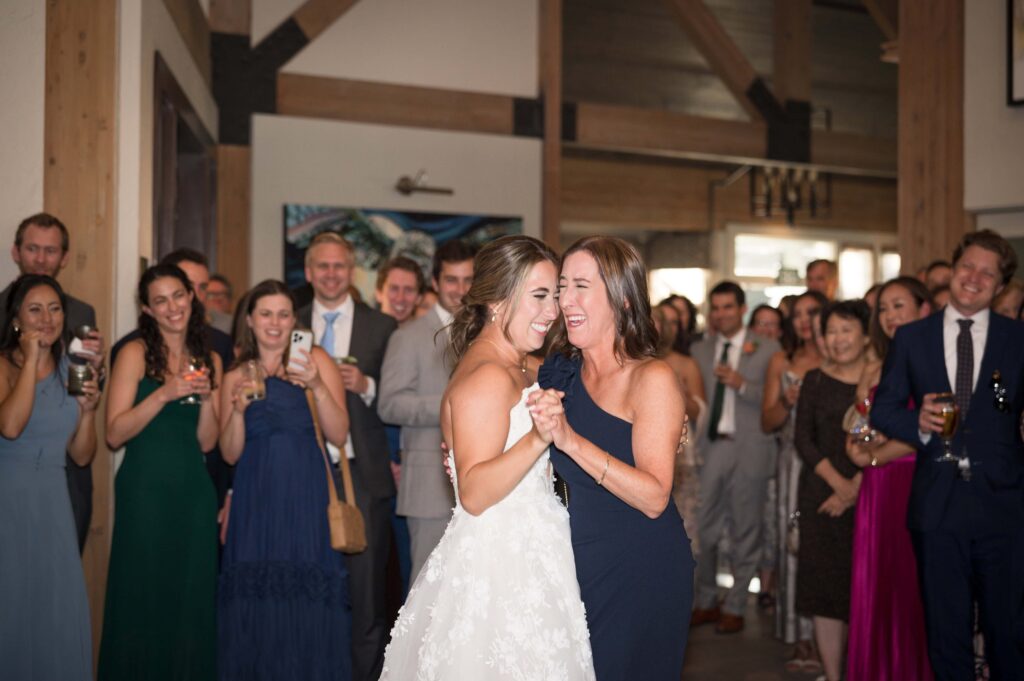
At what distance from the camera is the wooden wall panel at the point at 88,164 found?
4.48 meters

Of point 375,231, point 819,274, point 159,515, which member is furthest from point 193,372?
point 375,231

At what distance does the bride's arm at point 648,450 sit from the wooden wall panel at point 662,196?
33.7ft

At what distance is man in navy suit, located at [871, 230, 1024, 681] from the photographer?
3594 millimetres

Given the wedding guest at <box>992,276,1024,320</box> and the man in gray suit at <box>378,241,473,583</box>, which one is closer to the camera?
the man in gray suit at <box>378,241,473,583</box>

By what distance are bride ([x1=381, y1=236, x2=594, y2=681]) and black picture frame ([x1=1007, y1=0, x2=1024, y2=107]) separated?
16.8ft

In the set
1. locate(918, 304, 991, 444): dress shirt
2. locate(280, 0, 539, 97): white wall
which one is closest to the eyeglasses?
locate(918, 304, 991, 444): dress shirt

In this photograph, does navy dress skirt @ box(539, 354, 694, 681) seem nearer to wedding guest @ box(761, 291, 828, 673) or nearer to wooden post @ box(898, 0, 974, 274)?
wedding guest @ box(761, 291, 828, 673)

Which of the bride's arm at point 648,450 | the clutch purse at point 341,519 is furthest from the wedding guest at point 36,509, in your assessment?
the bride's arm at point 648,450

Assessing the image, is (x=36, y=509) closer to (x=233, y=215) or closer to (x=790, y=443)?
(x=790, y=443)

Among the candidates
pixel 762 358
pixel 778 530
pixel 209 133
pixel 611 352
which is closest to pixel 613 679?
pixel 611 352

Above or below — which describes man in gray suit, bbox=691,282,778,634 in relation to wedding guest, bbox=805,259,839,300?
below

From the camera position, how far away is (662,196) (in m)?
13.1

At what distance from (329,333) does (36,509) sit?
4.74 ft

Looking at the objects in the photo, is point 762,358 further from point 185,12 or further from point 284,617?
point 185,12
